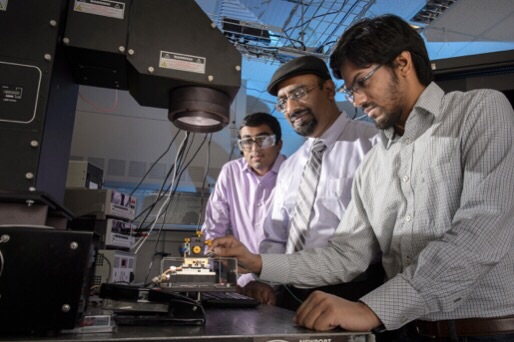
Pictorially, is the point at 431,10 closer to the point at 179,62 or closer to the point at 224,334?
the point at 179,62

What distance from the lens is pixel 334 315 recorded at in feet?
2.05

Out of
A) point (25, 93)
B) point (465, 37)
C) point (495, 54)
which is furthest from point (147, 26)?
point (465, 37)

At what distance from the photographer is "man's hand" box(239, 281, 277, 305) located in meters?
1.28

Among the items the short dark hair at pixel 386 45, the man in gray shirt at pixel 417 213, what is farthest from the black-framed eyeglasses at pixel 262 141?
the short dark hair at pixel 386 45

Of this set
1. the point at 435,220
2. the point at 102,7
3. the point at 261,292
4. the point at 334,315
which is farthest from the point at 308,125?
the point at 334,315

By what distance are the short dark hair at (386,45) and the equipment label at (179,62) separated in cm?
51

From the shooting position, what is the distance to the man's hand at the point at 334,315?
0.61 meters

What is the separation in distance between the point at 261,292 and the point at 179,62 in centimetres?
80

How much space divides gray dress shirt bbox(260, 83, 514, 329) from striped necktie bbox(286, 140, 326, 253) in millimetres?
303

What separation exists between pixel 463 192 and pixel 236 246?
2.01 feet

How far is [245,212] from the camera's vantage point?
2.37m

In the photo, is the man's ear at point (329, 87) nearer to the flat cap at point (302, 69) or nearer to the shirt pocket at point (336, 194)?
the flat cap at point (302, 69)

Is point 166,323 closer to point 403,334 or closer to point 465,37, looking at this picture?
point 403,334

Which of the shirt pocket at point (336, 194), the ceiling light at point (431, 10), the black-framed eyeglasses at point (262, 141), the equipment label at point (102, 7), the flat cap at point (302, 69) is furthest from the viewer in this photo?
the ceiling light at point (431, 10)
